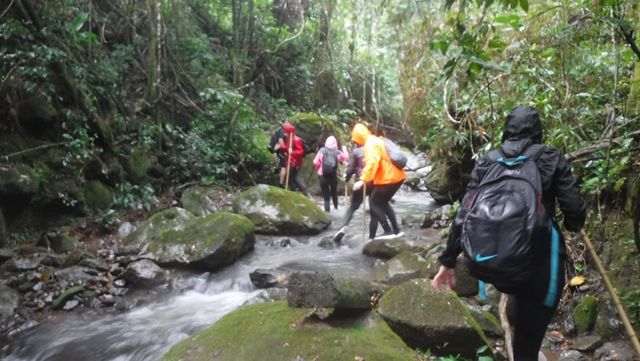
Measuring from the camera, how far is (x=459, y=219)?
8.90 feet

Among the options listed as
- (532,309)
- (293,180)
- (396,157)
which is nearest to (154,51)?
(293,180)

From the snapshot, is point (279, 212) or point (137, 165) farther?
point (137, 165)

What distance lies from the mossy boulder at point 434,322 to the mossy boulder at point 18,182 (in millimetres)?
5601

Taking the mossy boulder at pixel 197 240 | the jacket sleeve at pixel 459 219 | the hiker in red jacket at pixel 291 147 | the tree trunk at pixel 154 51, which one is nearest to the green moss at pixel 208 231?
the mossy boulder at pixel 197 240

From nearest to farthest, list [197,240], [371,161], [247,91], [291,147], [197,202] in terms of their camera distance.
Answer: [371,161], [197,240], [197,202], [291,147], [247,91]

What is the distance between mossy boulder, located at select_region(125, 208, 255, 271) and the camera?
7289mm

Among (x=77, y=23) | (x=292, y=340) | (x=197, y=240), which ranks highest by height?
(x=77, y=23)

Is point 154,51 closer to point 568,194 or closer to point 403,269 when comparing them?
point 403,269

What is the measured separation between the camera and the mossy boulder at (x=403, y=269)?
20.4 feet

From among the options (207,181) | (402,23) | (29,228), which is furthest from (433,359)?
(207,181)

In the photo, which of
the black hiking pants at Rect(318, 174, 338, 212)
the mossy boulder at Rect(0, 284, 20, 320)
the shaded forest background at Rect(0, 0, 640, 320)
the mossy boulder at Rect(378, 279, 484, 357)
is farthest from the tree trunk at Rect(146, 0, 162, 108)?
the mossy boulder at Rect(378, 279, 484, 357)

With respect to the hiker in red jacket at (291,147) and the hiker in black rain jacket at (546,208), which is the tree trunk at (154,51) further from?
the hiker in black rain jacket at (546,208)

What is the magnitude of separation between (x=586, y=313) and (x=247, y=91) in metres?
12.6

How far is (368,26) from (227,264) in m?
6.19
